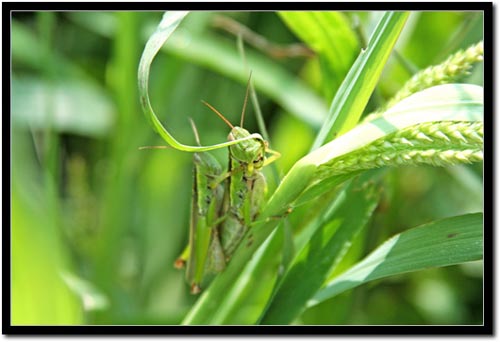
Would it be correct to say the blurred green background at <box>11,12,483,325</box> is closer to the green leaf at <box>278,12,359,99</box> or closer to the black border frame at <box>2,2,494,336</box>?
the green leaf at <box>278,12,359,99</box>

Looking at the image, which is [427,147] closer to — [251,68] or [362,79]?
[362,79]

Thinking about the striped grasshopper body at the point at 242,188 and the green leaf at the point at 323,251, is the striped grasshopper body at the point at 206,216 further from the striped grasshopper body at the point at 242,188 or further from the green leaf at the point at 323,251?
the green leaf at the point at 323,251

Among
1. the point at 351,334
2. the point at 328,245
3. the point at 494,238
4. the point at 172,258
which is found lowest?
the point at 172,258

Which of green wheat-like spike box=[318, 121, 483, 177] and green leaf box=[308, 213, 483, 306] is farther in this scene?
green leaf box=[308, 213, 483, 306]

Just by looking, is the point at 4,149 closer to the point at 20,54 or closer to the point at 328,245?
the point at 328,245

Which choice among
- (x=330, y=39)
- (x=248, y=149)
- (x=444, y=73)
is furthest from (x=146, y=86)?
(x=330, y=39)

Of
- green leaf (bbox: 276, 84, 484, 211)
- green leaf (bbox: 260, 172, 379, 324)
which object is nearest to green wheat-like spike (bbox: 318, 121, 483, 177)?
green leaf (bbox: 276, 84, 484, 211)

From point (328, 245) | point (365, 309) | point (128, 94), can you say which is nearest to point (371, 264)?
point (328, 245)
